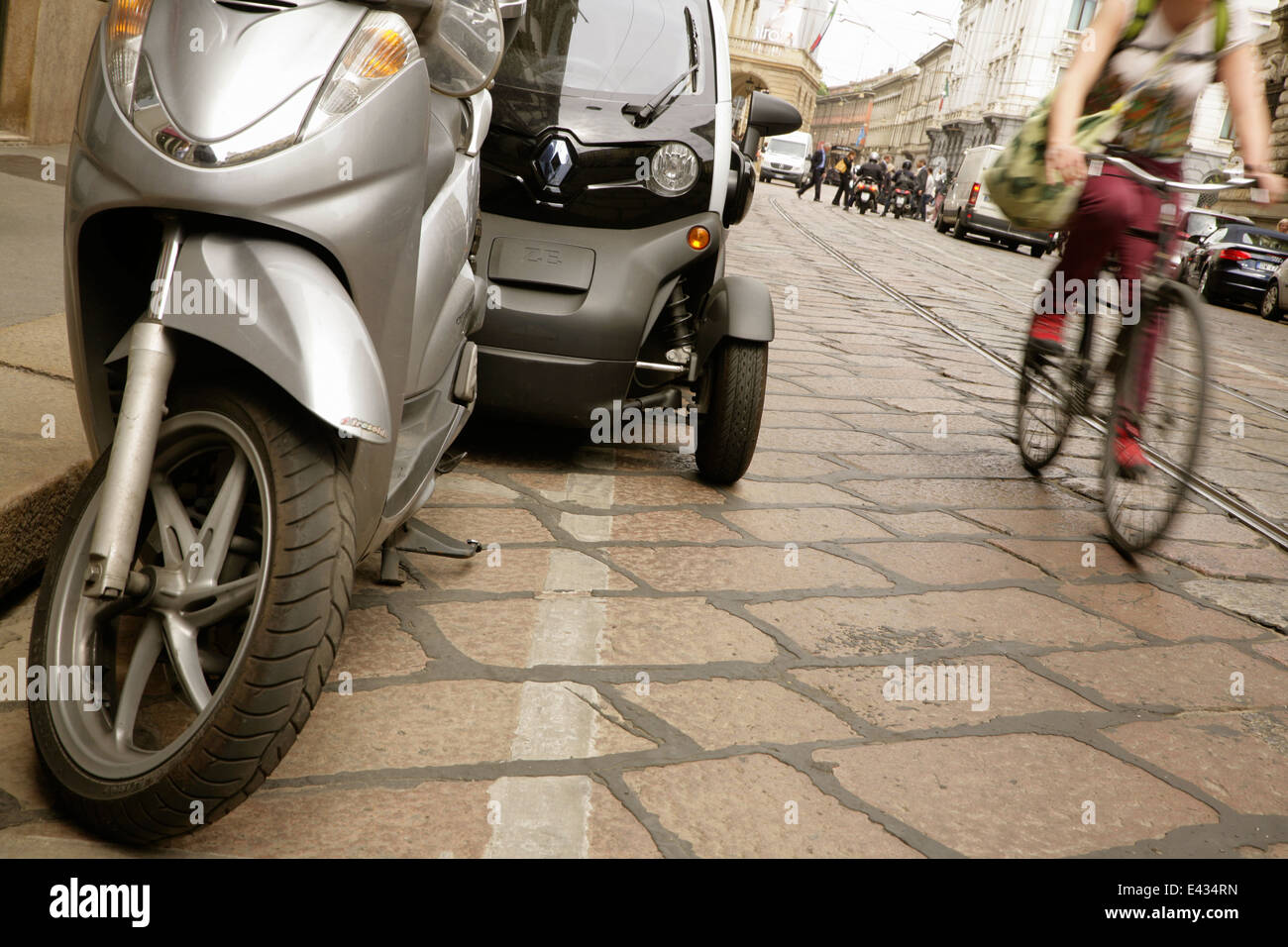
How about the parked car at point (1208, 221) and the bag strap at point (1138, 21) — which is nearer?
the bag strap at point (1138, 21)

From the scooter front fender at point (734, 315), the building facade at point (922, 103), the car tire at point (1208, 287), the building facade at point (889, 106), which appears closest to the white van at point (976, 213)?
the car tire at point (1208, 287)

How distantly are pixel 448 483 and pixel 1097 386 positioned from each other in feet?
6.34

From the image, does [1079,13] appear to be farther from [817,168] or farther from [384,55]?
[384,55]

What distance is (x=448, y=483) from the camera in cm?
340

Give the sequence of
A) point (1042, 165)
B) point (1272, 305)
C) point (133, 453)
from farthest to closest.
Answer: point (1272, 305), point (1042, 165), point (133, 453)

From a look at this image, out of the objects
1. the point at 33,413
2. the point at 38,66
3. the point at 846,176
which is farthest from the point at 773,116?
the point at 846,176

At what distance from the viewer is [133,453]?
1595 millimetres

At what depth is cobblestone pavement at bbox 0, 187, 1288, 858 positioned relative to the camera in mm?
1830

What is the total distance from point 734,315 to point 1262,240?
1589 cm

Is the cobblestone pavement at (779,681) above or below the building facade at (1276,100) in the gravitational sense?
below

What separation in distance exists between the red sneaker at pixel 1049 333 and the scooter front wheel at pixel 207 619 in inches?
112

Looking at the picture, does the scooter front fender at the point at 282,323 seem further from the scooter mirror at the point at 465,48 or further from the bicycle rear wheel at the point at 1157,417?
the bicycle rear wheel at the point at 1157,417

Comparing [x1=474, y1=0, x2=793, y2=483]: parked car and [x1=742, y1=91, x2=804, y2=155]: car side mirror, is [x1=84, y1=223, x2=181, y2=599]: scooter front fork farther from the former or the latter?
[x1=742, y1=91, x2=804, y2=155]: car side mirror

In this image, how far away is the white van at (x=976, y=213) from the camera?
2262cm
